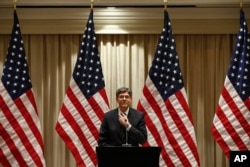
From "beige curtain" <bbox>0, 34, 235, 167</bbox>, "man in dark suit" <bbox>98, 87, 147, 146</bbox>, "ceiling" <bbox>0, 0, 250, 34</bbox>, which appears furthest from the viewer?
"beige curtain" <bbox>0, 34, 235, 167</bbox>

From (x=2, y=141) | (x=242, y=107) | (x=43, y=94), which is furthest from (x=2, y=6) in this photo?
(x=242, y=107)

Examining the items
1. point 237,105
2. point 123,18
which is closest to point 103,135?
point 237,105

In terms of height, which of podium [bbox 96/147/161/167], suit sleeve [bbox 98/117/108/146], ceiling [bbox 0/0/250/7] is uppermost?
ceiling [bbox 0/0/250/7]

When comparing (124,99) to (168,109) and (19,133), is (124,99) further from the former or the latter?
(19,133)

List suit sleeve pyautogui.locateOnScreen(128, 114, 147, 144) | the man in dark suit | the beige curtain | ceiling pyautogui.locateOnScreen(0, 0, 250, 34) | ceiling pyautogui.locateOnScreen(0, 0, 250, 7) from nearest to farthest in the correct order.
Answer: suit sleeve pyautogui.locateOnScreen(128, 114, 147, 144), the man in dark suit, ceiling pyautogui.locateOnScreen(0, 0, 250, 7), ceiling pyautogui.locateOnScreen(0, 0, 250, 34), the beige curtain

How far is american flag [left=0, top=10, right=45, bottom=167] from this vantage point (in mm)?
6539

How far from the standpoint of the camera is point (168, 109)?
6582 mm

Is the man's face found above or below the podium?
above

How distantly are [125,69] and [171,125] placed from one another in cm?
119

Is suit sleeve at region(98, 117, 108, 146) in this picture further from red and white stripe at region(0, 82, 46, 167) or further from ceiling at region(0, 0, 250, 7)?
ceiling at region(0, 0, 250, 7)

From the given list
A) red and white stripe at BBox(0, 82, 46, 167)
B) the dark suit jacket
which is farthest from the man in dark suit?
red and white stripe at BBox(0, 82, 46, 167)

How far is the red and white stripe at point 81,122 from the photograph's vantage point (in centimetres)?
658

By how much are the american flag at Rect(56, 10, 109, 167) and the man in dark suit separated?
0.70 meters

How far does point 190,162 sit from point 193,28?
1.87 meters
